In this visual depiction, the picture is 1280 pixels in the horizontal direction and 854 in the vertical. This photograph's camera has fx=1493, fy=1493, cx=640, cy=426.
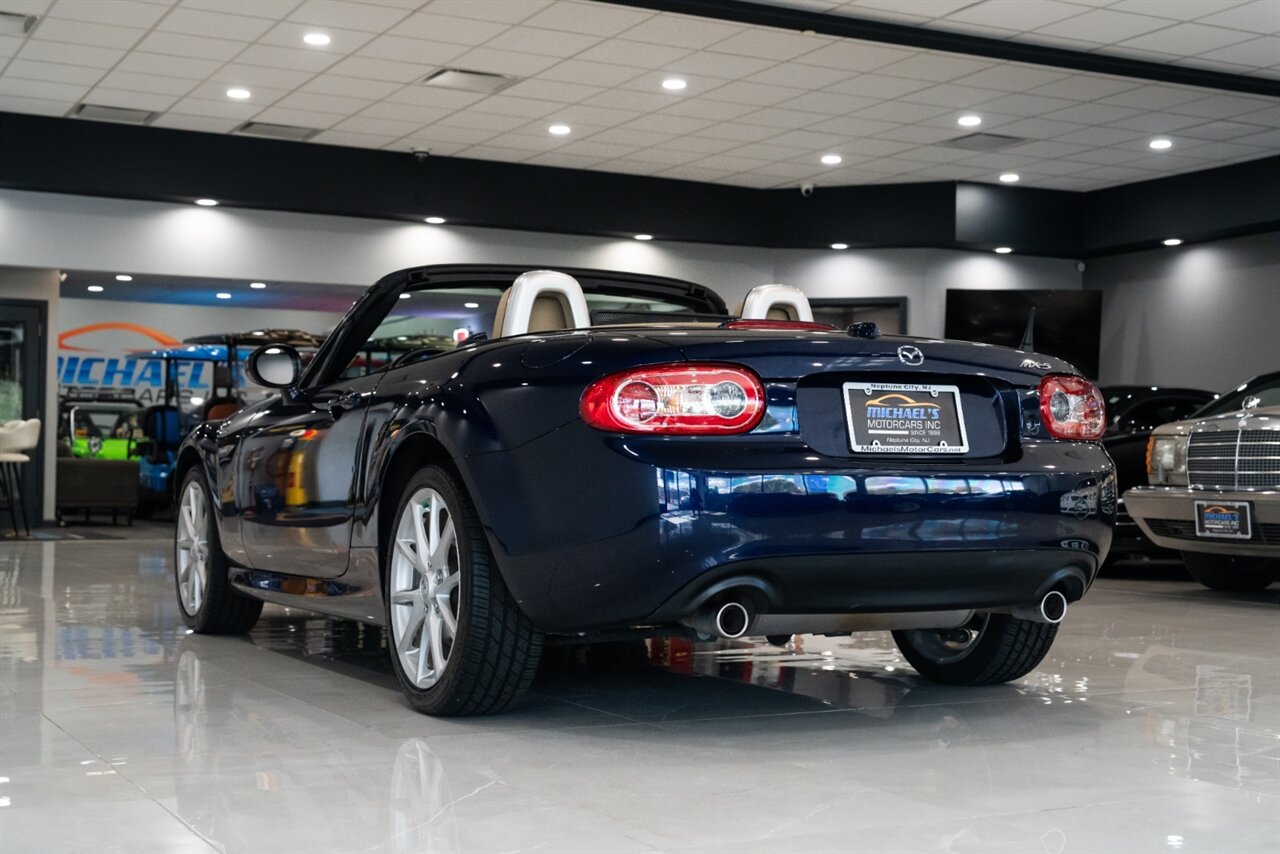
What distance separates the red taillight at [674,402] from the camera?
318 cm

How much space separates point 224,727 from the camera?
11.5 ft

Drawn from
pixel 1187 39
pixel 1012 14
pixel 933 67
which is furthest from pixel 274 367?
pixel 1187 39

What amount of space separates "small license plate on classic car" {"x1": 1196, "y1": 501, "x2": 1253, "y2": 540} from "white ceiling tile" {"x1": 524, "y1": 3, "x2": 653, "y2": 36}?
15.4ft

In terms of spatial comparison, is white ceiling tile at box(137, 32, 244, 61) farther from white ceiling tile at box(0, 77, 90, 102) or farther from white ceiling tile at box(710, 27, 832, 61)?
white ceiling tile at box(710, 27, 832, 61)

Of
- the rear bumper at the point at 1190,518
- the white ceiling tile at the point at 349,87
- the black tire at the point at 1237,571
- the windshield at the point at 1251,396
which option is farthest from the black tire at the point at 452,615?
the white ceiling tile at the point at 349,87

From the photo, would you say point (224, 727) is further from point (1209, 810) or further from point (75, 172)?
point (75, 172)

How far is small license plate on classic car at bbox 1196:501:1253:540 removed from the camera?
7354 mm

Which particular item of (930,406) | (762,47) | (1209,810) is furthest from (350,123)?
(1209,810)

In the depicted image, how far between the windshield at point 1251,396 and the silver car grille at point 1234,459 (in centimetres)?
52

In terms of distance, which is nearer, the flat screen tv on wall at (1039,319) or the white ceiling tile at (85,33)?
the white ceiling tile at (85,33)

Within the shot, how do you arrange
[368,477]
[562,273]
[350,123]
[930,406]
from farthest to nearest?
[350,123] < [562,273] < [368,477] < [930,406]

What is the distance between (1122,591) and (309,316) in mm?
14402

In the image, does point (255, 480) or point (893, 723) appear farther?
point (255, 480)

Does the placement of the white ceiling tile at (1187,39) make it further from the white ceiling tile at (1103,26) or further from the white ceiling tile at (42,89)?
the white ceiling tile at (42,89)
